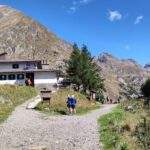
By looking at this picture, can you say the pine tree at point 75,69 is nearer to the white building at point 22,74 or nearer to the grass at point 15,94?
the white building at point 22,74

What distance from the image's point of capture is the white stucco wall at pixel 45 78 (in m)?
87.4

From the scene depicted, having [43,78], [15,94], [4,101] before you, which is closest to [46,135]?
[4,101]

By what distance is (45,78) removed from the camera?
87562mm

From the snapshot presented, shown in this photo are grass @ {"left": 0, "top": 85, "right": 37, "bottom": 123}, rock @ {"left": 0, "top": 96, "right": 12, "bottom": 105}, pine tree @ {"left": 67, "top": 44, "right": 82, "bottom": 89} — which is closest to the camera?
rock @ {"left": 0, "top": 96, "right": 12, "bottom": 105}

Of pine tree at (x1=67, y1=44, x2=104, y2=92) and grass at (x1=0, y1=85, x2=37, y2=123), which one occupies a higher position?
pine tree at (x1=67, y1=44, x2=104, y2=92)

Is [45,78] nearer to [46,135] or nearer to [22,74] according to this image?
[22,74]

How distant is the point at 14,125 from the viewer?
99.7 feet

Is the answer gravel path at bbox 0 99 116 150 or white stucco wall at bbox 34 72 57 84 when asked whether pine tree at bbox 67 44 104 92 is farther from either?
gravel path at bbox 0 99 116 150

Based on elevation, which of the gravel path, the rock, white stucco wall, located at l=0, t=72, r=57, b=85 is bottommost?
the gravel path

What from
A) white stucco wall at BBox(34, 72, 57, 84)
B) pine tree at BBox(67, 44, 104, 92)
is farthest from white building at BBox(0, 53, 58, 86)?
pine tree at BBox(67, 44, 104, 92)

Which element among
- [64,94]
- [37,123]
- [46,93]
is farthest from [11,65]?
[37,123]

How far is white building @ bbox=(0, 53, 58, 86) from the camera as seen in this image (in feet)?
287

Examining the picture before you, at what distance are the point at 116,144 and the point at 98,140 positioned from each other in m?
2.34

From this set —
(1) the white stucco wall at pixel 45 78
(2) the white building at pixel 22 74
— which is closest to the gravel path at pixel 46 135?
(1) the white stucco wall at pixel 45 78
